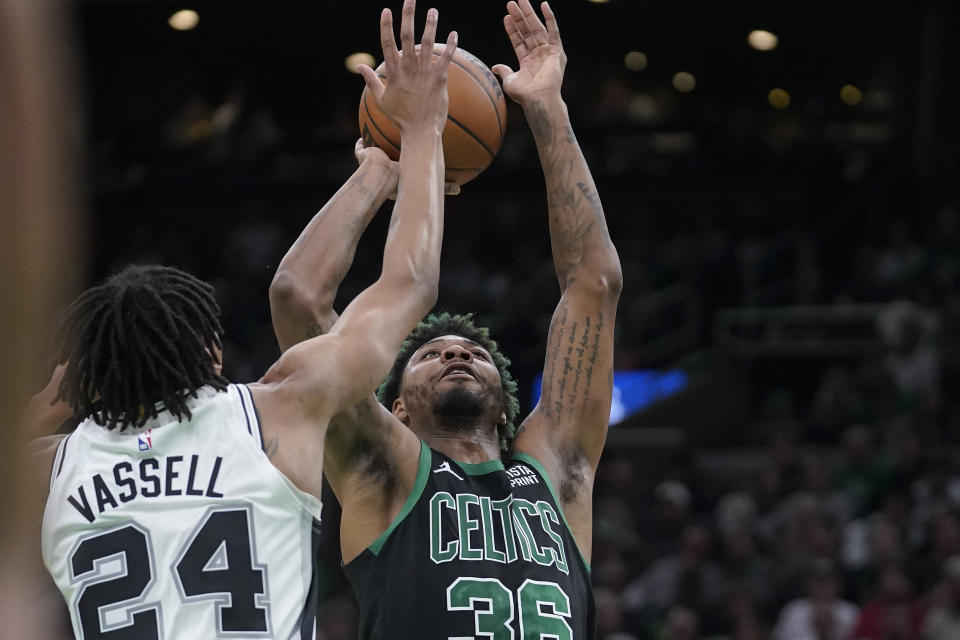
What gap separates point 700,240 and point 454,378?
1215cm

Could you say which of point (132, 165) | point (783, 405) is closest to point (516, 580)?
point (783, 405)

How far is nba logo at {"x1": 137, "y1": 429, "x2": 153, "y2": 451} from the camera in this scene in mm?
2750

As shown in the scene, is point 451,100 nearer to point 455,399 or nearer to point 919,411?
point 455,399

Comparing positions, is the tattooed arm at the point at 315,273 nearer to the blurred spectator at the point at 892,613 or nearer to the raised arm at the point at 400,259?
the raised arm at the point at 400,259

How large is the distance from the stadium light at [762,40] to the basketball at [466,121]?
42.0 feet

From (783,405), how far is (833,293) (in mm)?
1679

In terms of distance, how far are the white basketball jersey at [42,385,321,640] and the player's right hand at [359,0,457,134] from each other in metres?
0.98

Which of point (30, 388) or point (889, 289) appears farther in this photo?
point (889, 289)

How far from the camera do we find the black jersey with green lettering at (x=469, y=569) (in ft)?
12.1

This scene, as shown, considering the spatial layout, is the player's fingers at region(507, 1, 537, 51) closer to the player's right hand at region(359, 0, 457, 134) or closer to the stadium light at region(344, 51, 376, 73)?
the player's right hand at region(359, 0, 457, 134)

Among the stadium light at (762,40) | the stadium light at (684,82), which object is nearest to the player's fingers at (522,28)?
the stadium light at (762,40)

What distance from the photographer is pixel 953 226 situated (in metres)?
13.6

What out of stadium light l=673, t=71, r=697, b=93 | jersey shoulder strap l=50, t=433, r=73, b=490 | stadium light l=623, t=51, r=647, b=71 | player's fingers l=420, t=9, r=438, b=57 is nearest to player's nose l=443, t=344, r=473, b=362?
player's fingers l=420, t=9, r=438, b=57

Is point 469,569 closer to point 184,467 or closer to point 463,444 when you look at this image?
point 463,444
